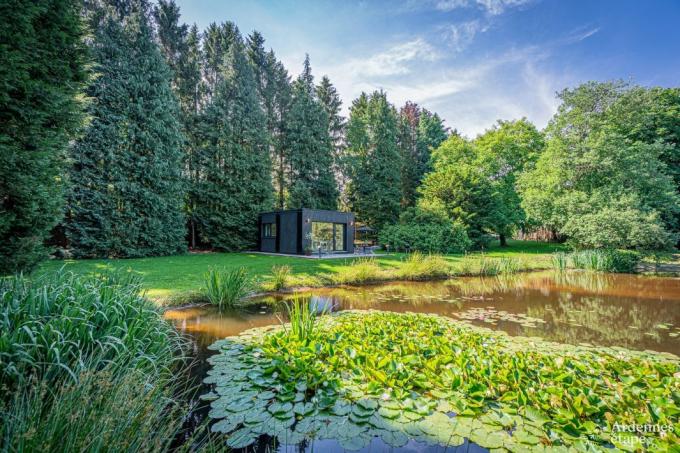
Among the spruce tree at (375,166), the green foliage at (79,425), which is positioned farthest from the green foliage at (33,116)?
the spruce tree at (375,166)

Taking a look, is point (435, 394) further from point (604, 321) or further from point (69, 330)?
point (604, 321)

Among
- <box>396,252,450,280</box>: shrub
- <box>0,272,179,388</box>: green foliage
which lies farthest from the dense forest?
<box>396,252,450,280</box>: shrub

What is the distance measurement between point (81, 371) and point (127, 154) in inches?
590

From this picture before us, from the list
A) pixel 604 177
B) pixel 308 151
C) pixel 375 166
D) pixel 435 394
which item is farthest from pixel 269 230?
pixel 604 177

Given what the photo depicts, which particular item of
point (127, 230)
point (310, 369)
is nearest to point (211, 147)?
Result: point (127, 230)

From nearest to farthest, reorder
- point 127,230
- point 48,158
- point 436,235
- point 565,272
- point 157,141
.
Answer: point 48,158
point 565,272
point 127,230
point 157,141
point 436,235

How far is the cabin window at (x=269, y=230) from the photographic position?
16375 millimetres

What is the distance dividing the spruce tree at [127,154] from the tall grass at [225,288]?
986cm

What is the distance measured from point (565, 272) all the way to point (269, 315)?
37.1 ft

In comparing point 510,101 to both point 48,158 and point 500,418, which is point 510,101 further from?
point 48,158

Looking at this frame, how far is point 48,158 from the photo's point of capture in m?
3.77

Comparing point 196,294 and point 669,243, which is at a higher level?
point 669,243

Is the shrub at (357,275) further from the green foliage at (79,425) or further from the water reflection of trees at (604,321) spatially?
the green foliage at (79,425)

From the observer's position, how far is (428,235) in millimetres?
16672
